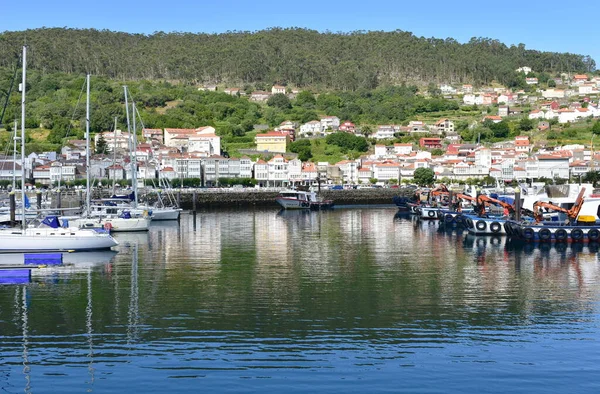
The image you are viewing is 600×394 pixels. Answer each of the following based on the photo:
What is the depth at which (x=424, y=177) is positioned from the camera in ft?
394

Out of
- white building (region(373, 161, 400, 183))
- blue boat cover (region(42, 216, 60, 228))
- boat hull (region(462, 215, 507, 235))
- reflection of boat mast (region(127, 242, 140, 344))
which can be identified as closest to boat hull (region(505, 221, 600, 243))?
boat hull (region(462, 215, 507, 235))

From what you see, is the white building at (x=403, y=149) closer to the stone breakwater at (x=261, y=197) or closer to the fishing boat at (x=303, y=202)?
the stone breakwater at (x=261, y=197)

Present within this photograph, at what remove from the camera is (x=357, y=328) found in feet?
72.0

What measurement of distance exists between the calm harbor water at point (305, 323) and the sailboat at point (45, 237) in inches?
31.8

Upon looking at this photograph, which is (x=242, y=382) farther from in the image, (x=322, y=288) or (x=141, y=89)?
(x=141, y=89)

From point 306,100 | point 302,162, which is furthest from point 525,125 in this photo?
point 306,100

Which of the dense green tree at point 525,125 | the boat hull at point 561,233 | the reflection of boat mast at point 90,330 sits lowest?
the reflection of boat mast at point 90,330

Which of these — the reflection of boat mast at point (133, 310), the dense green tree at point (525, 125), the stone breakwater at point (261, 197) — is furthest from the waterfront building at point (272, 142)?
the reflection of boat mast at point (133, 310)

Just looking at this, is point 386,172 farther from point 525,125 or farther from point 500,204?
point 500,204

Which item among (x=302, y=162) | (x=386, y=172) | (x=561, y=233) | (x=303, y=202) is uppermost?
(x=302, y=162)

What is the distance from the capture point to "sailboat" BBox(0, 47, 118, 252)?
118ft

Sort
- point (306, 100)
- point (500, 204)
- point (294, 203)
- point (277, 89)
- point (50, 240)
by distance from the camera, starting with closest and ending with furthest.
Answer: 1. point (50, 240)
2. point (500, 204)
3. point (294, 203)
4. point (306, 100)
5. point (277, 89)

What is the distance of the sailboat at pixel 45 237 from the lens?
35.9m

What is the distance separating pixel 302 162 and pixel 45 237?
100927mm
